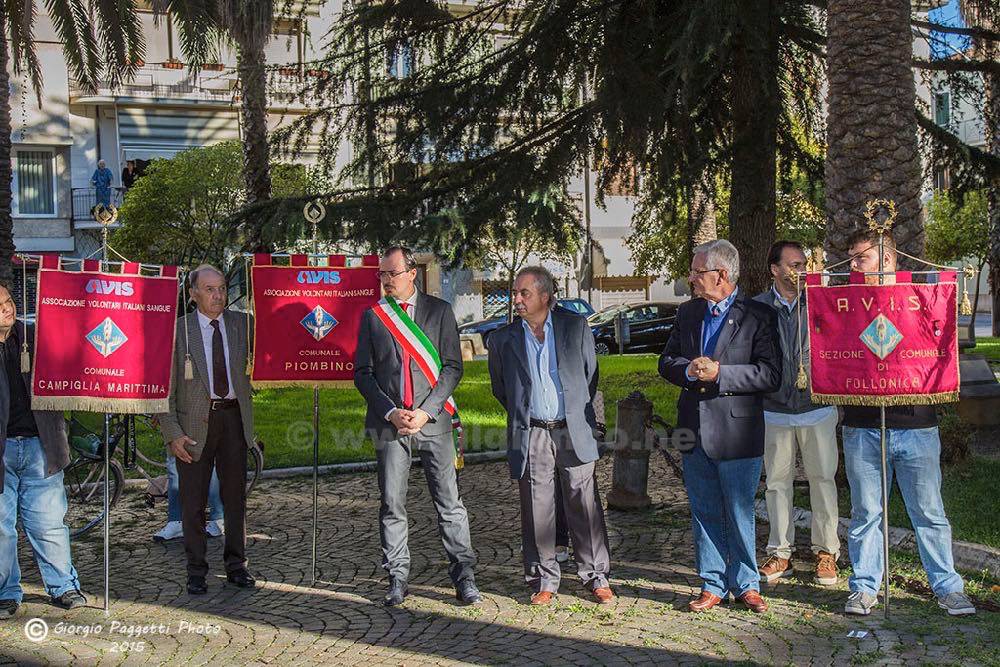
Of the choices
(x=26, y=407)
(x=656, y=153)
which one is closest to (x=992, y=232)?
(x=656, y=153)

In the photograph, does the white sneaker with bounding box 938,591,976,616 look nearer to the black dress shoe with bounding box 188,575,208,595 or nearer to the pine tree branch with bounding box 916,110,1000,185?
the black dress shoe with bounding box 188,575,208,595

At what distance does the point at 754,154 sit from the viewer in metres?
11.6

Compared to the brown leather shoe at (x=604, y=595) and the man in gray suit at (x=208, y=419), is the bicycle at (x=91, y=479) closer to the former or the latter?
the man in gray suit at (x=208, y=419)

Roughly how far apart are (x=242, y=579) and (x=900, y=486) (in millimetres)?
3940

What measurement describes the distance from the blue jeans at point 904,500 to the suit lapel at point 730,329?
0.84 meters

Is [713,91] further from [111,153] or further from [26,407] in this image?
[111,153]

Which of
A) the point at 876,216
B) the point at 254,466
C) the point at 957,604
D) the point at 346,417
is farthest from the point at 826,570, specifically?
the point at 346,417

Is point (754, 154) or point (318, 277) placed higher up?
point (754, 154)

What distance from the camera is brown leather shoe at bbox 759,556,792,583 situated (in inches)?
264

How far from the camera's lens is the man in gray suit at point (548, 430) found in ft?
21.2

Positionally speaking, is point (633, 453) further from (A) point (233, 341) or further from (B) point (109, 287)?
(B) point (109, 287)

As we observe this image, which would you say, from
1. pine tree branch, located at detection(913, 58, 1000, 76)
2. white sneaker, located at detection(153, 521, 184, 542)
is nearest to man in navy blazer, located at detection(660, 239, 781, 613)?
white sneaker, located at detection(153, 521, 184, 542)

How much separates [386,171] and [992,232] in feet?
40.6

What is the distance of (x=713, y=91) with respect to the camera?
41.8 ft
